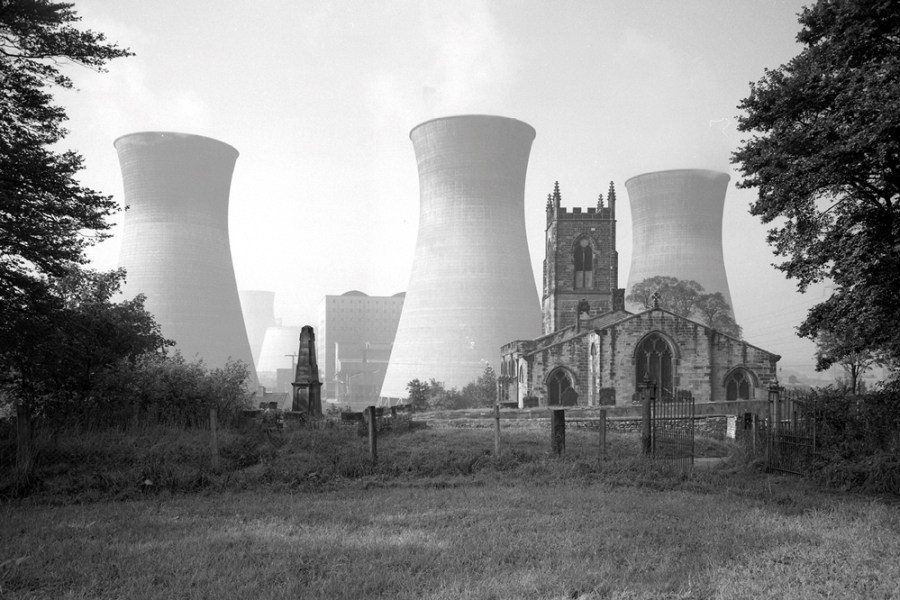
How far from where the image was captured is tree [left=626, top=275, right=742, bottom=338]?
44188mm

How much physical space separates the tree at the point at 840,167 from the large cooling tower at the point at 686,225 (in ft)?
115

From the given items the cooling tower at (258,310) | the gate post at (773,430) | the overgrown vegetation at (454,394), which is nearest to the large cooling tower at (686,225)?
the overgrown vegetation at (454,394)

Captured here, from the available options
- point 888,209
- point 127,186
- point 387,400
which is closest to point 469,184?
point 387,400

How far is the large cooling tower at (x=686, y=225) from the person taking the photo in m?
44.6

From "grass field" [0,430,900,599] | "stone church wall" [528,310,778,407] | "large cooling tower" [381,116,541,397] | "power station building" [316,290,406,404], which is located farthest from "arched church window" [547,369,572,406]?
"power station building" [316,290,406,404]

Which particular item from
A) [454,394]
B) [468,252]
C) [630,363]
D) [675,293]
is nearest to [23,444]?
[630,363]

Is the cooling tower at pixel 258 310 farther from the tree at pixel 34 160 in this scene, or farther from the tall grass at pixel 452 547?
the tall grass at pixel 452 547

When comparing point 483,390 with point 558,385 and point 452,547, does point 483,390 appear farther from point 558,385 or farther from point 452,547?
point 452,547

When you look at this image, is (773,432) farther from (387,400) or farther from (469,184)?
(387,400)

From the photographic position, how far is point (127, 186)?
39.1 m

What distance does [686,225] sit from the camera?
148 feet

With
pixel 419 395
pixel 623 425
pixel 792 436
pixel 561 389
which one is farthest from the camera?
pixel 419 395

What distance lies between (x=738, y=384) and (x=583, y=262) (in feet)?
35.9

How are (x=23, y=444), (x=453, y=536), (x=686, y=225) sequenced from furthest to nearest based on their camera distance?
(x=686, y=225)
(x=23, y=444)
(x=453, y=536)
